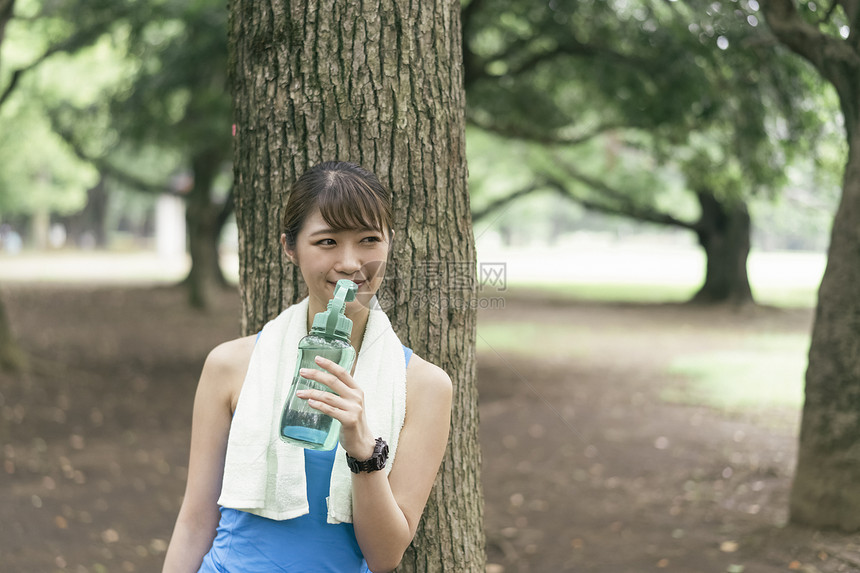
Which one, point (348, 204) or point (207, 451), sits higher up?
point (348, 204)

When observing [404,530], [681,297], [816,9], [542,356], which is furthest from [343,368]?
[681,297]

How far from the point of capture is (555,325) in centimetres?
1889

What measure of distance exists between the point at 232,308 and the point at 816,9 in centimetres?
1713

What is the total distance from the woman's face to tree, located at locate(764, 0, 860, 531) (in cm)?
Answer: 408

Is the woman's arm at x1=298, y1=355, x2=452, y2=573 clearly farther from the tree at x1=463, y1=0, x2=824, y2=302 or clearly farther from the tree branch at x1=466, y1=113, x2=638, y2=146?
the tree branch at x1=466, y1=113, x2=638, y2=146

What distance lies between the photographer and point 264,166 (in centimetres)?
282

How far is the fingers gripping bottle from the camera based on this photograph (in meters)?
1.70

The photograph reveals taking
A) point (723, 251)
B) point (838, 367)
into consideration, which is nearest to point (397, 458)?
point (838, 367)

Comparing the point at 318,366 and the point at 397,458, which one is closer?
the point at 318,366

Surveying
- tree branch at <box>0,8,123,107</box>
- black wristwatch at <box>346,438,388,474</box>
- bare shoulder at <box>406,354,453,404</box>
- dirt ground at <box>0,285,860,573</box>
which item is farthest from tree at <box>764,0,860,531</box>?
tree branch at <box>0,8,123,107</box>

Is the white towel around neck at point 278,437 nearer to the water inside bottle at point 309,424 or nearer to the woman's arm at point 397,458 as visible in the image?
the woman's arm at point 397,458

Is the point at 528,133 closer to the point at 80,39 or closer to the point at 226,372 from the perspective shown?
the point at 80,39

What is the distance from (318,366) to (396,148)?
1182 millimetres
